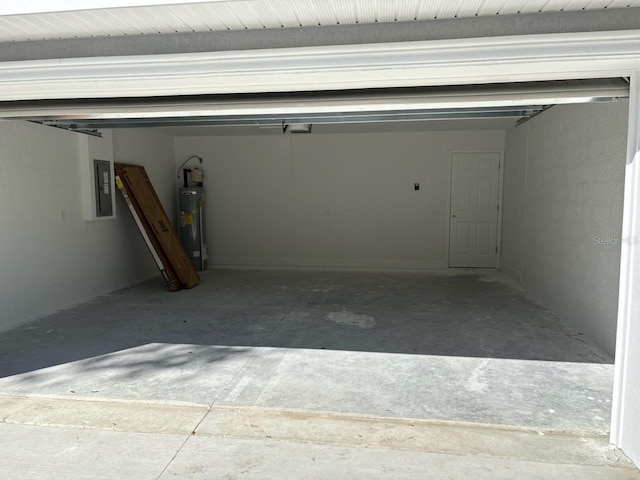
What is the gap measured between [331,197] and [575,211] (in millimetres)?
4394

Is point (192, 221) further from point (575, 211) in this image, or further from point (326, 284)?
point (575, 211)

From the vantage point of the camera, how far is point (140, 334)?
4293 mm

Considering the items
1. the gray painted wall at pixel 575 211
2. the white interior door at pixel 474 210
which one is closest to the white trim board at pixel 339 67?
the gray painted wall at pixel 575 211

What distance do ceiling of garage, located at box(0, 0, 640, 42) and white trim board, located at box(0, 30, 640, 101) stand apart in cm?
12

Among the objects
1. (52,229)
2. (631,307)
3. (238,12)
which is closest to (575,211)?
(631,307)

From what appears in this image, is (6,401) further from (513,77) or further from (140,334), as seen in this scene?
(513,77)

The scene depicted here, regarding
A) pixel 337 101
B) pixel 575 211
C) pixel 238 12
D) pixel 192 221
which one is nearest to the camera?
pixel 238 12

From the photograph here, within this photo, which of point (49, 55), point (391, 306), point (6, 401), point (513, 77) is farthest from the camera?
point (391, 306)

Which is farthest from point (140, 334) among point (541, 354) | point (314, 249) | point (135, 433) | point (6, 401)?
point (314, 249)

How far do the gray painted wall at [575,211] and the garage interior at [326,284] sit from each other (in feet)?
0.11

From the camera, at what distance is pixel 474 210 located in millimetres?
7777

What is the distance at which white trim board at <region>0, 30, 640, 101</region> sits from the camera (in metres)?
2.02

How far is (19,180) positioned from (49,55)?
2.81 m

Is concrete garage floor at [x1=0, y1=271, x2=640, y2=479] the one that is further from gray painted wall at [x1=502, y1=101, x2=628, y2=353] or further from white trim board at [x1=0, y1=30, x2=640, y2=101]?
white trim board at [x1=0, y1=30, x2=640, y2=101]
